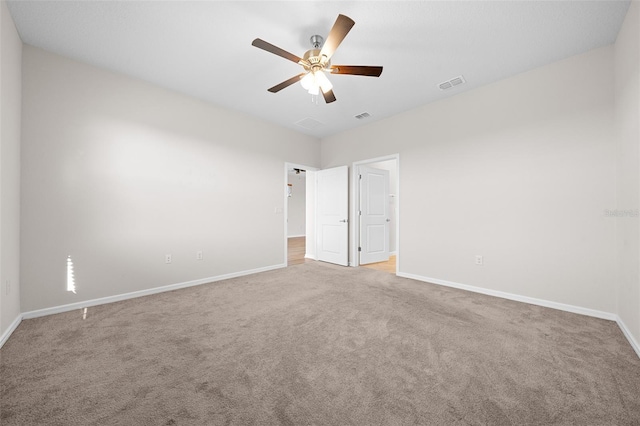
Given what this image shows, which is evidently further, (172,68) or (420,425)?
(172,68)

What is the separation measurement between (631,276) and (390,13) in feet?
10.2

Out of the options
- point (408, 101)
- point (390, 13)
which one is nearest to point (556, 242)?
point (408, 101)

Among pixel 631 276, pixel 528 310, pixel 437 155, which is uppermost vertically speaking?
pixel 437 155

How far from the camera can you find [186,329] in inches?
88.4

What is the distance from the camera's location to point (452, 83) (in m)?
3.27

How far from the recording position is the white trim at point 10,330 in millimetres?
1958

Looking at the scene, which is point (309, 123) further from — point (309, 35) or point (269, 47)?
point (269, 47)

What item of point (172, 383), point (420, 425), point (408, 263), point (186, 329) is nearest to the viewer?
point (420, 425)

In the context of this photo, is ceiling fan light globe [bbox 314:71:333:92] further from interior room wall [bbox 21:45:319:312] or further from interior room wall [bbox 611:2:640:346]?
interior room wall [bbox 611:2:640:346]

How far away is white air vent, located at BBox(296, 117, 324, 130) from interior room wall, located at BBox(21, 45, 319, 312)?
809 mm

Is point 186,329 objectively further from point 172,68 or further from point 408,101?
point 408,101

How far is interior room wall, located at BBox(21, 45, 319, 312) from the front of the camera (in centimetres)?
257

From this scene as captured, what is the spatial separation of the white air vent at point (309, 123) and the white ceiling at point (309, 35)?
125 cm

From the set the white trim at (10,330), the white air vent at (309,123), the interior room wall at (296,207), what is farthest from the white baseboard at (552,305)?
the interior room wall at (296,207)
